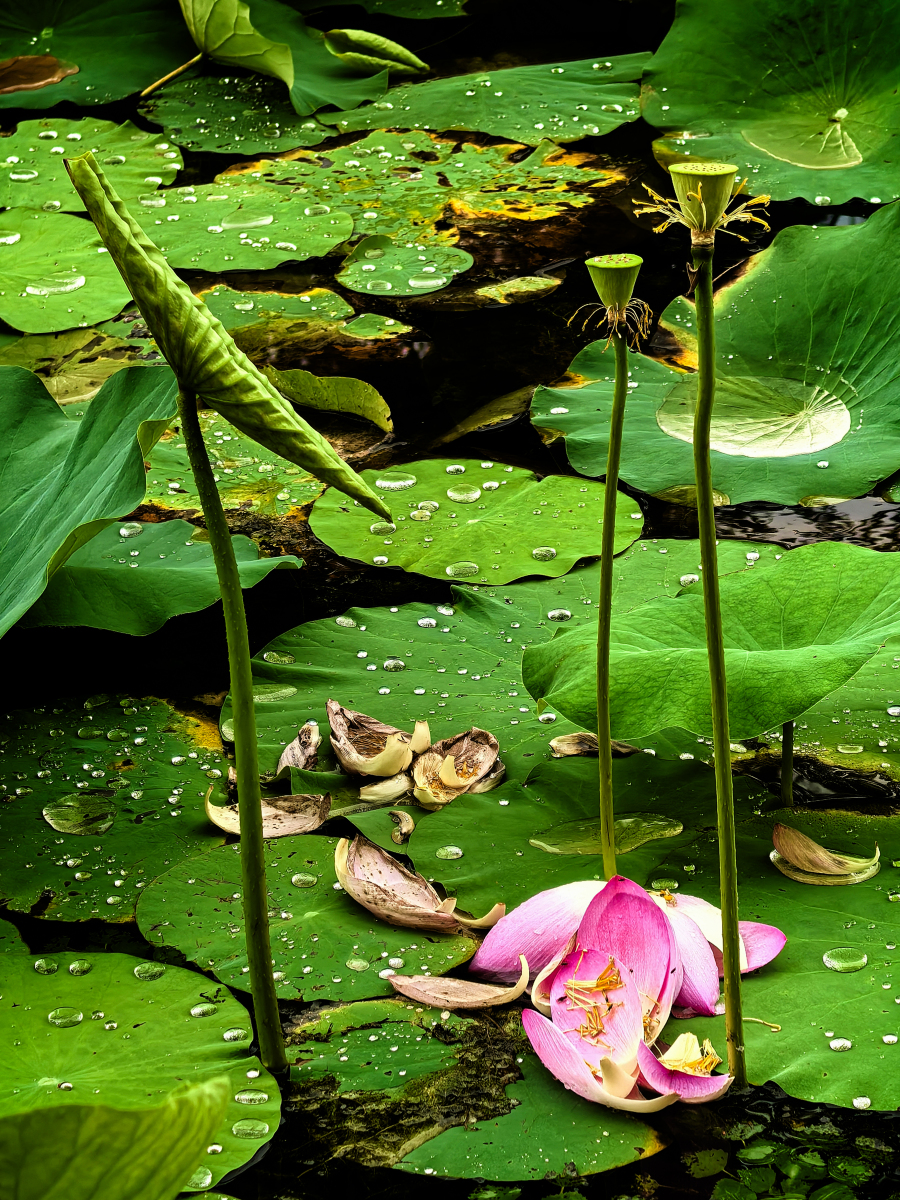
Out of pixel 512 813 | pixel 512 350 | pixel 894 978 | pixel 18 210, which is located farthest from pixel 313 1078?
pixel 18 210

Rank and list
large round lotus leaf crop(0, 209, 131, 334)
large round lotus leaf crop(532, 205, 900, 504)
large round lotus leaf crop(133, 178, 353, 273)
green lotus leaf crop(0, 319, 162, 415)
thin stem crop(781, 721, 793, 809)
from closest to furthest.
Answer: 1. thin stem crop(781, 721, 793, 809)
2. large round lotus leaf crop(532, 205, 900, 504)
3. green lotus leaf crop(0, 319, 162, 415)
4. large round lotus leaf crop(0, 209, 131, 334)
5. large round lotus leaf crop(133, 178, 353, 273)

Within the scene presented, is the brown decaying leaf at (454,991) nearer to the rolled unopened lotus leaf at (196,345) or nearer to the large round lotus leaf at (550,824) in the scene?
the large round lotus leaf at (550,824)

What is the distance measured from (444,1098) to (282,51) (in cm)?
325

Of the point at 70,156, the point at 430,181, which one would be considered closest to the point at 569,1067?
the point at 430,181

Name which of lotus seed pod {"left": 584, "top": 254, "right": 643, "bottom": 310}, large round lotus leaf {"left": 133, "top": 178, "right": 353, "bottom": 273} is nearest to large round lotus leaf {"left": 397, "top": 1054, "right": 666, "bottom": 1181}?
lotus seed pod {"left": 584, "top": 254, "right": 643, "bottom": 310}

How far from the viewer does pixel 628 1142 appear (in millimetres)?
939

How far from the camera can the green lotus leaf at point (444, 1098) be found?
0.93 meters

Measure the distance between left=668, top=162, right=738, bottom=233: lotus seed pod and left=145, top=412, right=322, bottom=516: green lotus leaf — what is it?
1386 millimetres

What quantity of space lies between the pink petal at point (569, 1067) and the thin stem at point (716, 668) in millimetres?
85

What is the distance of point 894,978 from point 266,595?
111cm

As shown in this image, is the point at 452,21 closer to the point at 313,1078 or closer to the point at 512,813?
the point at 512,813

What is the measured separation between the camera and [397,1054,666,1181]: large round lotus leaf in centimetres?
92

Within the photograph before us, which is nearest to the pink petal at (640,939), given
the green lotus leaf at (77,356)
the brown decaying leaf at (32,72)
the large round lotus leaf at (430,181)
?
the green lotus leaf at (77,356)

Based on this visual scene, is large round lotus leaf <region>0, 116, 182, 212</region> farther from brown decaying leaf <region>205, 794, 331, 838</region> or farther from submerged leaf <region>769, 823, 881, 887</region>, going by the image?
submerged leaf <region>769, 823, 881, 887</region>
